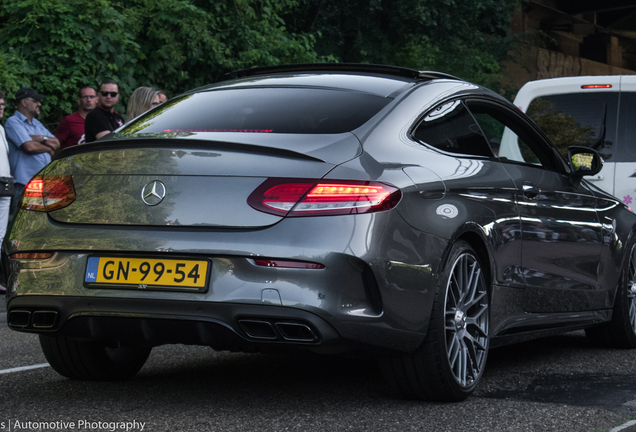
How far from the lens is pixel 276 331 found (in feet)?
12.1

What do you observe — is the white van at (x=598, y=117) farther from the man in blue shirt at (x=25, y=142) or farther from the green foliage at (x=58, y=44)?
the green foliage at (x=58, y=44)

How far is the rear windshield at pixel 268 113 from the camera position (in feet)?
13.6

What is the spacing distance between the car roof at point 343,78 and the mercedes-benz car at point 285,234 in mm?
19

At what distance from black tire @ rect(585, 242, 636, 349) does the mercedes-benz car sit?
1.69 metres

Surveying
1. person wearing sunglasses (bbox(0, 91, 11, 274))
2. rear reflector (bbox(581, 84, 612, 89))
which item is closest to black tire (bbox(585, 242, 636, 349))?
rear reflector (bbox(581, 84, 612, 89))

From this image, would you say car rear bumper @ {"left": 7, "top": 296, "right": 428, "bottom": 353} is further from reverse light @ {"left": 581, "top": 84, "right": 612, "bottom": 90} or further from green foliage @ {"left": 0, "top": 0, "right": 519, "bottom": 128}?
green foliage @ {"left": 0, "top": 0, "right": 519, "bottom": 128}

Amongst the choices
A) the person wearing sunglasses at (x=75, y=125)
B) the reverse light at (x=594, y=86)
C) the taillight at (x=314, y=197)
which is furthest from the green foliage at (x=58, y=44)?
→ the taillight at (x=314, y=197)

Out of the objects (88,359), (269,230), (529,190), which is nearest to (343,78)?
(529,190)

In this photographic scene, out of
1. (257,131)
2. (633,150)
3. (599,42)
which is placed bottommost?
(599,42)

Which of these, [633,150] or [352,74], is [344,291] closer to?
[352,74]

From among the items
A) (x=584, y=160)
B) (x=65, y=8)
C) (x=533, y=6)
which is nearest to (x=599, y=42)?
(x=533, y=6)

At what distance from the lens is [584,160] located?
664 centimetres

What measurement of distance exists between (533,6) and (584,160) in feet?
83.8

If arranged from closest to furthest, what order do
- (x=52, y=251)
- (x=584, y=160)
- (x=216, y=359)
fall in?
(x=52, y=251) → (x=216, y=359) → (x=584, y=160)
